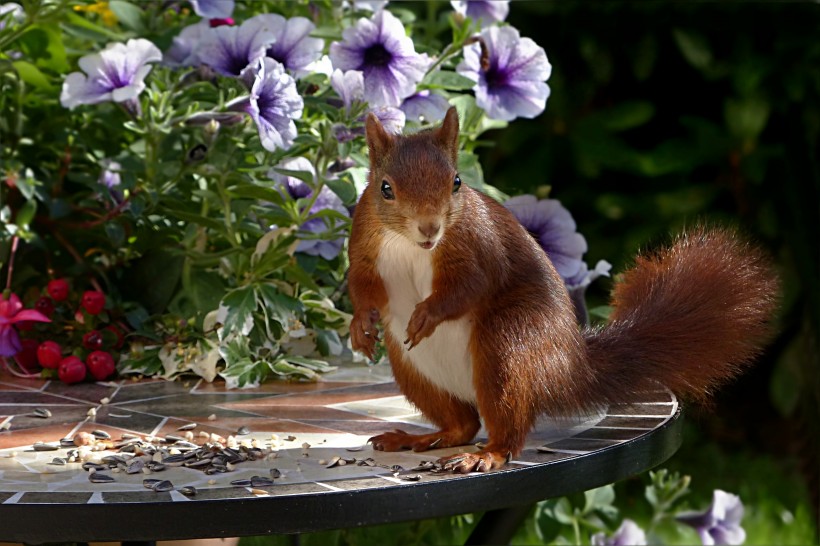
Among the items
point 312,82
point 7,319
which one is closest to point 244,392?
point 7,319

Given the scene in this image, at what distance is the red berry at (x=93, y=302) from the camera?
6.57ft

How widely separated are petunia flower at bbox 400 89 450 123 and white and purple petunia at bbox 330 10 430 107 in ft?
0.21

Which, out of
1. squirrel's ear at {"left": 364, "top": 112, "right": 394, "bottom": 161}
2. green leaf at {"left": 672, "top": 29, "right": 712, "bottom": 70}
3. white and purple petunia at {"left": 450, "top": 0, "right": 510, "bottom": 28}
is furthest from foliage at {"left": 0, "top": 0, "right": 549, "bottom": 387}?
green leaf at {"left": 672, "top": 29, "right": 712, "bottom": 70}

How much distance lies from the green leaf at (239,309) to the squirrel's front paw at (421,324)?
534 mm

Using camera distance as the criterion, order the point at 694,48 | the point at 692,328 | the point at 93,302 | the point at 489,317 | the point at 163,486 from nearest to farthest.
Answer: the point at 163,486 → the point at 489,317 → the point at 692,328 → the point at 93,302 → the point at 694,48

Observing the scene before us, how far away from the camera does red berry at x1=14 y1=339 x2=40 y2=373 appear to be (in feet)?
6.61

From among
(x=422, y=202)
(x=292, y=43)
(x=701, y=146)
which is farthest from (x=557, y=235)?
(x=701, y=146)

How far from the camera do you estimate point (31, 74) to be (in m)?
2.24

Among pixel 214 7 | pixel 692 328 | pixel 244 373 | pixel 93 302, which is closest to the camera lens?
pixel 692 328

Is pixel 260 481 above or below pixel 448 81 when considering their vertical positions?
below

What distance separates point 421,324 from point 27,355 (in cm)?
88

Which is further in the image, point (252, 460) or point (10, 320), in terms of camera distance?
point (10, 320)

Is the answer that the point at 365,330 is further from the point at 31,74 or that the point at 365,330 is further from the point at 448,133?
the point at 31,74

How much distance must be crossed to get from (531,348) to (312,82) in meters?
0.84
